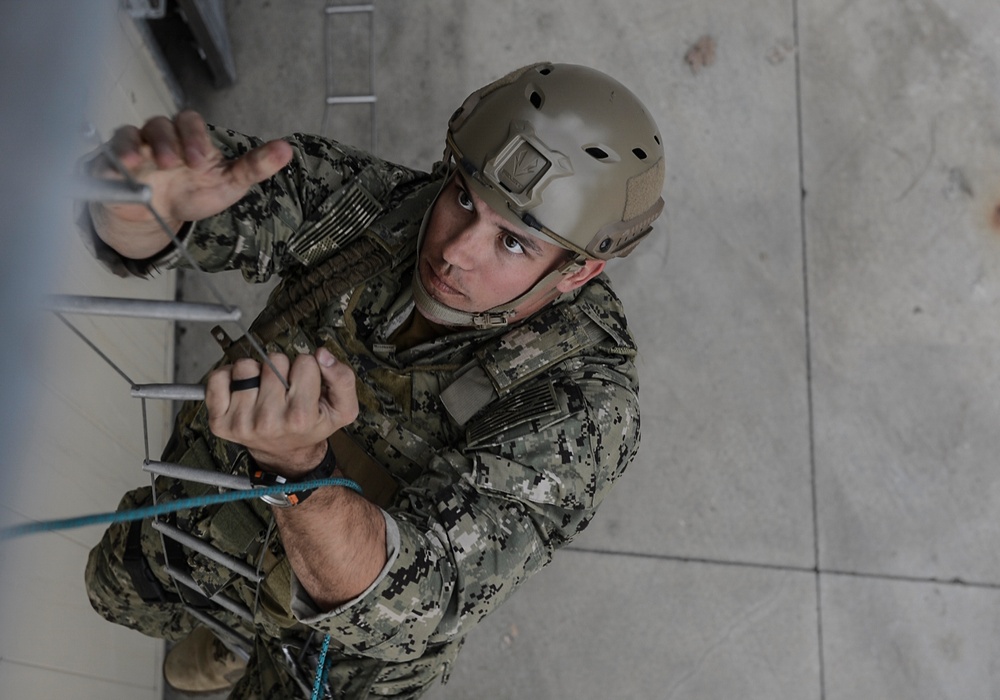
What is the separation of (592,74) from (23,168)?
4.62 ft

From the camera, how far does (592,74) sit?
6.09 feet

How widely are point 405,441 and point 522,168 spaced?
0.69 m

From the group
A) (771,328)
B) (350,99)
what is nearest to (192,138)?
(350,99)

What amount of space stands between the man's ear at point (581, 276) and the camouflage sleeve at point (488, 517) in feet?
0.71

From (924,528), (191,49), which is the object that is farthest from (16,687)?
(924,528)

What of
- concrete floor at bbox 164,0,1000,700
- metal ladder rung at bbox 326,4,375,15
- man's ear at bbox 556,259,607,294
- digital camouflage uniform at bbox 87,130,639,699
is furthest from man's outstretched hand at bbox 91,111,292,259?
metal ladder rung at bbox 326,4,375,15

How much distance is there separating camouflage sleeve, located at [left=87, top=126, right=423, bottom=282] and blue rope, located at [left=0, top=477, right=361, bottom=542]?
0.64m

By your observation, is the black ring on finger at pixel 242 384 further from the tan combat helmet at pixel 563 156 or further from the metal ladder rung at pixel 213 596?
the metal ladder rung at pixel 213 596

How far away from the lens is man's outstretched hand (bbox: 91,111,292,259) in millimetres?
1179

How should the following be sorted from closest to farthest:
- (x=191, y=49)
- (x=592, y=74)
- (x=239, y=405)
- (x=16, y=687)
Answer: (x=239, y=405), (x=16, y=687), (x=592, y=74), (x=191, y=49)

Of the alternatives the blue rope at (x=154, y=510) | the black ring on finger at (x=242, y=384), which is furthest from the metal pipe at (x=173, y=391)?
the blue rope at (x=154, y=510)

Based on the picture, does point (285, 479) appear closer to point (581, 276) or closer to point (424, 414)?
point (424, 414)

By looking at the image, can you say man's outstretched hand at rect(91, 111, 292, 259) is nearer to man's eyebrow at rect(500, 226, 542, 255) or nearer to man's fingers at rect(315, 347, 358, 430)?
man's fingers at rect(315, 347, 358, 430)

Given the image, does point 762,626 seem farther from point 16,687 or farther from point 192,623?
point 16,687
